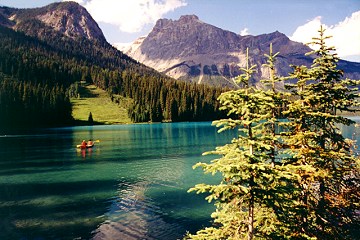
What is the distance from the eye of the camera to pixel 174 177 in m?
45.2

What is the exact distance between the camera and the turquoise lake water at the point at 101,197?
25688 millimetres

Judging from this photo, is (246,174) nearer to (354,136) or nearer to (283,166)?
(283,166)

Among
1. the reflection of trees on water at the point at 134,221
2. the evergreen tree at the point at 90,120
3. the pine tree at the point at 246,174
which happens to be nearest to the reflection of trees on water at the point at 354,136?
the pine tree at the point at 246,174

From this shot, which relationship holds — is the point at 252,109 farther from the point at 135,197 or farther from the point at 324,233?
the point at 135,197

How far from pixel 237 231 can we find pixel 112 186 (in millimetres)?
31550

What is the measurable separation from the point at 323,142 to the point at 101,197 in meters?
25.8

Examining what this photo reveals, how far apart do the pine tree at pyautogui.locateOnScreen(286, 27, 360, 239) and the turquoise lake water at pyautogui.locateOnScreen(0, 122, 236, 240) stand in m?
11.6

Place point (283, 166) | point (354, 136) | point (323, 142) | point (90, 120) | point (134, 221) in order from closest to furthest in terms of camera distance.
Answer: point (283, 166)
point (323, 142)
point (134, 221)
point (354, 136)
point (90, 120)

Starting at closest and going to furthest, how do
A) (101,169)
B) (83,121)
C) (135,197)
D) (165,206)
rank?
(165,206) < (135,197) < (101,169) < (83,121)

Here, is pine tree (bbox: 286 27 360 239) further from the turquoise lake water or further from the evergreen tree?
the evergreen tree

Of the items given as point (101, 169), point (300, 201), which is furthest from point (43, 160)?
point (300, 201)

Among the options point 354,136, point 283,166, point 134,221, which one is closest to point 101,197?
point 134,221

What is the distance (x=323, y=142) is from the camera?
17.6 m

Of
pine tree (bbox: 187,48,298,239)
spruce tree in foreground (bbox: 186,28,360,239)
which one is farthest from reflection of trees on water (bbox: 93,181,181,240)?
pine tree (bbox: 187,48,298,239)
